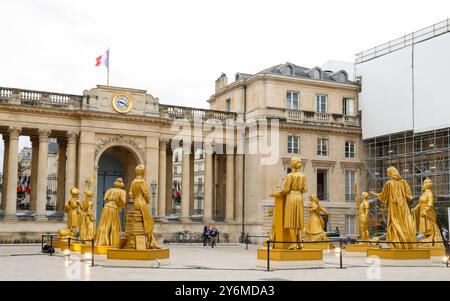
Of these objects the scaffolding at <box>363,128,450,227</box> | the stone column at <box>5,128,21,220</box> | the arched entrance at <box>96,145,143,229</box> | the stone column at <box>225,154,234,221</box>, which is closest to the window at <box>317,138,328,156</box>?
the scaffolding at <box>363,128,450,227</box>

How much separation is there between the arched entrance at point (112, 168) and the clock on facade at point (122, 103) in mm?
3832

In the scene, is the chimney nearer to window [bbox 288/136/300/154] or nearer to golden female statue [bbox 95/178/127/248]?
window [bbox 288/136/300/154]

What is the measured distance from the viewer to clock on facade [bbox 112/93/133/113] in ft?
138

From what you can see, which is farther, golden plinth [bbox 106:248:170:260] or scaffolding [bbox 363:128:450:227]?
scaffolding [bbox 363:128:450:227]

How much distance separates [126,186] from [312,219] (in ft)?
68.4

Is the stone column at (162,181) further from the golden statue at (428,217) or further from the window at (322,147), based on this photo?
the golden statue at (428,217)

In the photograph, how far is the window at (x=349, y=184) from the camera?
157 feet

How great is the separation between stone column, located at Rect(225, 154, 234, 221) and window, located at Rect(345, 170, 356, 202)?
854 centimetres

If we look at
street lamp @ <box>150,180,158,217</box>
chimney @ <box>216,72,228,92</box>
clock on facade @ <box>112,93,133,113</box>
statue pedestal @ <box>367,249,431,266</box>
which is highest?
chimney @ <box>216,72,228,92</box>

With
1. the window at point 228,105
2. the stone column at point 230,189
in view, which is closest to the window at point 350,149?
the stone column at point 230,189

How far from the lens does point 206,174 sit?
45.2 meters

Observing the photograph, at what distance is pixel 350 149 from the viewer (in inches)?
1911
